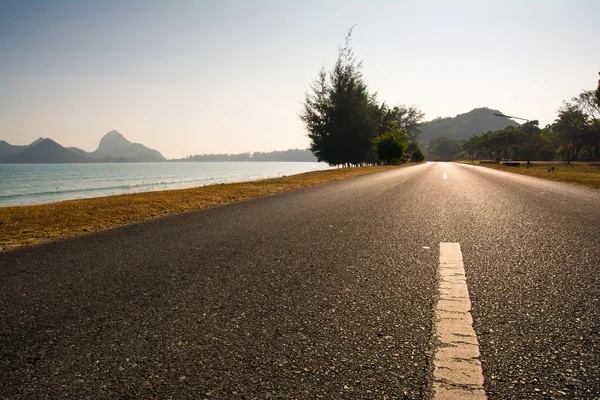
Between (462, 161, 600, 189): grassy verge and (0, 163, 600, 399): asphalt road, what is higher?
(462, 161, 600, 189): grassy verge

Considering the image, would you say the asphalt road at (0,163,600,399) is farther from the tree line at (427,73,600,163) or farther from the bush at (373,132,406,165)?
the tree line at (427,73,600,163)

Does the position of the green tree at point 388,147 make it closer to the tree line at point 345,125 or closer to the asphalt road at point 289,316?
the tree line at point 345,125

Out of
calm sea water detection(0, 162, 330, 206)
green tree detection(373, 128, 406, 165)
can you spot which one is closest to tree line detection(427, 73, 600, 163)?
green tree detection(373, 128, 406, 165)

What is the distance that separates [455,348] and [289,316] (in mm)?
943

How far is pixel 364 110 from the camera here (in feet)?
171

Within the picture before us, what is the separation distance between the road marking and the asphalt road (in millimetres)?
45

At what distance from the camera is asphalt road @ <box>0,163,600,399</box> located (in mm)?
1505

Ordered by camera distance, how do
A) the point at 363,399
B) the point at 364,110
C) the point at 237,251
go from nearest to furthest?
the point at 363,399, the point at 237,251, the point at 364,110

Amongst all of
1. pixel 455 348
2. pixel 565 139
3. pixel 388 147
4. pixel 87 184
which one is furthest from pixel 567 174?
pixel 565 139

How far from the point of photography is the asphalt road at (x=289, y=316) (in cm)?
150

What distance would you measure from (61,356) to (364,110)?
53267 mm

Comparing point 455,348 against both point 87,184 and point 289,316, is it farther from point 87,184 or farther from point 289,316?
point 87,184

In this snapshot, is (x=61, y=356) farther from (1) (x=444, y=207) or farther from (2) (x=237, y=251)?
(1) (x=444, y=207)

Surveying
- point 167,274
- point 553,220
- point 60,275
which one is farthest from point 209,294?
point 553,220
